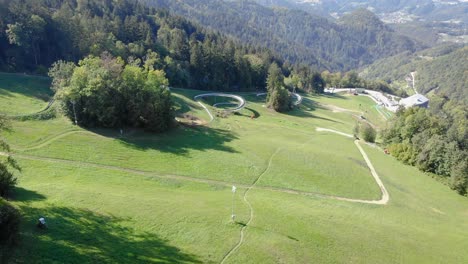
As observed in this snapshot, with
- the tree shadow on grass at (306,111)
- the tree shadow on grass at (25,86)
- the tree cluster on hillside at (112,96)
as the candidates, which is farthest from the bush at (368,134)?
the tree shadow on grass at (25,86)

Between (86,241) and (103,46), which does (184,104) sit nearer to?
(103,46)

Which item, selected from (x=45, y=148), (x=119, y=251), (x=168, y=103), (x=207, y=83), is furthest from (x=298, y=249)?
(x=207, y=83)

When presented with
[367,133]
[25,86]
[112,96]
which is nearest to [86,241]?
[112,96]

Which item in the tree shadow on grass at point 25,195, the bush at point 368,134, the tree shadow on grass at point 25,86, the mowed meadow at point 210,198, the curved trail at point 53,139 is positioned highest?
the tree shadow on grass at point 25,86

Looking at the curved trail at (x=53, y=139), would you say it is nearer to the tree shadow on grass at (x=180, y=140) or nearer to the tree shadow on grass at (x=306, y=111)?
the tree shadow on grass at (x=180, y=140)

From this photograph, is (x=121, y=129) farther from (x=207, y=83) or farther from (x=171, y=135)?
(x=207, y=83)
